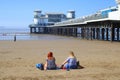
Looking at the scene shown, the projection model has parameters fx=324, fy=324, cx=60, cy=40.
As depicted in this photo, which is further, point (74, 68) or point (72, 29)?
point (72, 29)

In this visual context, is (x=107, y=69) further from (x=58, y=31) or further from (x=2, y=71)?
(x=58, y=31)

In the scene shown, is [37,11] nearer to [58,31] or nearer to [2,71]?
[58,31]

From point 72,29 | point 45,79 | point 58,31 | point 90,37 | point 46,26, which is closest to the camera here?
point 45,79

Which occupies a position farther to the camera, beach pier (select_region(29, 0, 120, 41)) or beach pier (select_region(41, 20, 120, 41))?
beach pier (select_region(41, 20, 120, 41))

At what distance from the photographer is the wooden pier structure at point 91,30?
35544mm

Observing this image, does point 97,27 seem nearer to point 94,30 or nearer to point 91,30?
point 91,30

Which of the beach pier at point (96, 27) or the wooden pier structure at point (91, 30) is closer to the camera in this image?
the beach pier at point (96, 27)

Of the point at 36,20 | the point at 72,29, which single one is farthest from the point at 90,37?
the point at 36,20

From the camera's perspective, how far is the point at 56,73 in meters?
10.1

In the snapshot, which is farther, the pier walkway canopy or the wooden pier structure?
the wooden pier structure

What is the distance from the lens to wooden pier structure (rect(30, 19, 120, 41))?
117 ft

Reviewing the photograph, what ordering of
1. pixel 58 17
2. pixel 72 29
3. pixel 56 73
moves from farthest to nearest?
pixel 58 17, pixel 72 29, pixel 56 73

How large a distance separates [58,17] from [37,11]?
24.4ft

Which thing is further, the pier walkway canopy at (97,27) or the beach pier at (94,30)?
the beach pier at (94,30)
